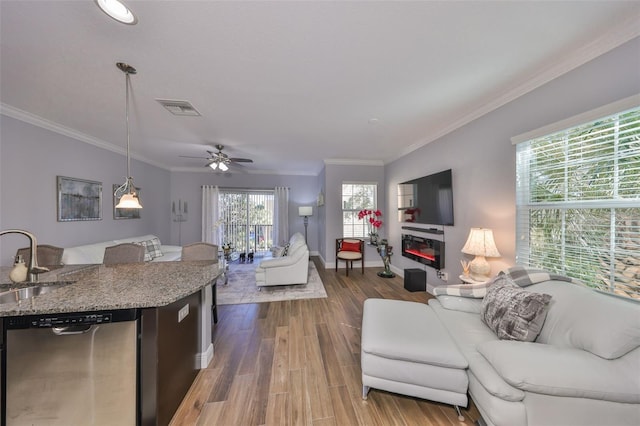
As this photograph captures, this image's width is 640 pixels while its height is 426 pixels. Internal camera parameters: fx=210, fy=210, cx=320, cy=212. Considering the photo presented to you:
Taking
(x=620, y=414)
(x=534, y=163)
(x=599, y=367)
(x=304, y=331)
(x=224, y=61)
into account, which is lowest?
(x=304, y=331)

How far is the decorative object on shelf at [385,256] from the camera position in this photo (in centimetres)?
445

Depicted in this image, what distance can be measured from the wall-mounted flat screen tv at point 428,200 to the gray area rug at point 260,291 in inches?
85.8

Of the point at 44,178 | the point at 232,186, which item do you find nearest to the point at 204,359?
the point at 44,178

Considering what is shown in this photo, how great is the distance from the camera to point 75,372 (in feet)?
4.02

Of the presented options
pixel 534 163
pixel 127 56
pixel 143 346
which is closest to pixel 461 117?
pixel 534 163

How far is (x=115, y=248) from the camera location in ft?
8.71

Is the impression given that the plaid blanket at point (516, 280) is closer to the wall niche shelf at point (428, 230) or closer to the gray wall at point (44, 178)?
the wall niche shelf at point (428, 230)

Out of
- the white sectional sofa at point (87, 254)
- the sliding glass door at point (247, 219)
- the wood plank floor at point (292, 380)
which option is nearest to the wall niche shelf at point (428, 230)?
the wood plank floor at point (292, 380)

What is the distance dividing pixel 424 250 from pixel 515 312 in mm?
2206

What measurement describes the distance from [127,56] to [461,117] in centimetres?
362

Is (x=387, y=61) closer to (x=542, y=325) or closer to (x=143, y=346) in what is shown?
(x=542, y=325)

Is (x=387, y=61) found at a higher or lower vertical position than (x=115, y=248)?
higher

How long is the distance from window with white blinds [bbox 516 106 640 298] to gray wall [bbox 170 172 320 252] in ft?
16.1

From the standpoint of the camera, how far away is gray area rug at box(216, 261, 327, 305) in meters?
3.39
